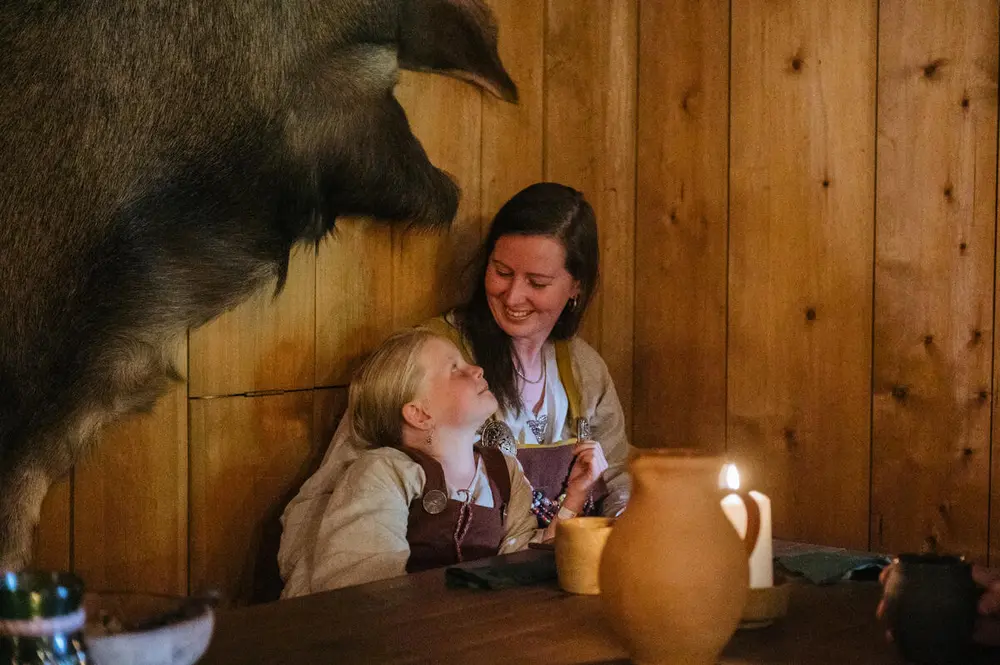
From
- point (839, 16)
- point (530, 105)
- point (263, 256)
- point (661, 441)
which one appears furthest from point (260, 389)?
point (839, 16)

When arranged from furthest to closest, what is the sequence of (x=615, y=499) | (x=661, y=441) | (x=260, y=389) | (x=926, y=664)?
(x=661, y=441), (x=615, y=499), (x=260, y=389), (x=926, y=664)

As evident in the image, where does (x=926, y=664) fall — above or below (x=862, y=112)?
below

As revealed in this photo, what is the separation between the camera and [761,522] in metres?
1.13

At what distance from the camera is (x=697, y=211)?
2.76 metres

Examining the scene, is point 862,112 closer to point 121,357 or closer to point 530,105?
point 530,105

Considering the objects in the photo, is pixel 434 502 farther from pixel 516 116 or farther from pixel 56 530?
pixel 516 116

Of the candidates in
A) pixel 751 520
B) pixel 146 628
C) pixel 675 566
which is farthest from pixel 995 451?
pixel 146 628

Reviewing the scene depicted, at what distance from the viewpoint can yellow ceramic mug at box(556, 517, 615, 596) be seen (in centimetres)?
131

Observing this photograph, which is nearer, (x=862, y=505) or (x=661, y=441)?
(x=862, y=505)

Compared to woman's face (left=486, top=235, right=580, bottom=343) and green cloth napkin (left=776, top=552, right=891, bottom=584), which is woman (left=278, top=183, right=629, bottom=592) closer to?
woman's face (left=486, top=235, right=580, bottom=343)

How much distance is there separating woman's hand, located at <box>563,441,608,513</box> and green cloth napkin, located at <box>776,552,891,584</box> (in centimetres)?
64

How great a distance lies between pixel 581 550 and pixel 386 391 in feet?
2.48

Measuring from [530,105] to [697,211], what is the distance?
0.51 m

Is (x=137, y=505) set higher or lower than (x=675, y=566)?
lower
